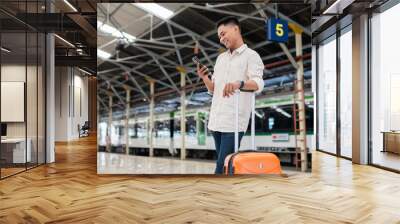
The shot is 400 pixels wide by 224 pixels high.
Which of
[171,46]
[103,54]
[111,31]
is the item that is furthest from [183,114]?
[111,31]

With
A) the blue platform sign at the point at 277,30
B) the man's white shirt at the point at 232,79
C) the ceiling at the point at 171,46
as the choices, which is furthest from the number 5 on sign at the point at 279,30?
the man's white shirt at the point at 232,79

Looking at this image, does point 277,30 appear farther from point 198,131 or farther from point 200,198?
point 200,198

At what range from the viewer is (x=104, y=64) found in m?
5.50

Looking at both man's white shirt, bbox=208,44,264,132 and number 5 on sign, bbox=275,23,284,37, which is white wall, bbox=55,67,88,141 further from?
number 5 on sign, bbox=275,23,284,37

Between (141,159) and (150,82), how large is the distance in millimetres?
1105

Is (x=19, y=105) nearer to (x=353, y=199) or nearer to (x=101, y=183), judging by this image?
(x=101, y=183)

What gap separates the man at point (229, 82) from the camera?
5352 mm

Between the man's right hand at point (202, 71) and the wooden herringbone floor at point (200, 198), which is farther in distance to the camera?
the man's right hand at point (202, 71)

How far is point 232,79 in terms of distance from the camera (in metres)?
5.37

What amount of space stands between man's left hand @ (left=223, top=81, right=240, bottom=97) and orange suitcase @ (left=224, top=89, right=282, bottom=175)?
8cm

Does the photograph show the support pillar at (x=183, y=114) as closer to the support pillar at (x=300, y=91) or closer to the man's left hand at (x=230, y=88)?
the man's left hand at (x=230, y=88)

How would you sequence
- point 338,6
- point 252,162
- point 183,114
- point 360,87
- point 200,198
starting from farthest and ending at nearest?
point 360,87 → point 338,6 → point 183,114 → point 252,162 → point 200,198

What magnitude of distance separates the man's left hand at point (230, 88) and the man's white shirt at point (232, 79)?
0.05 m

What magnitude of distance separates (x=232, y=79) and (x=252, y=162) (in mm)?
1189
